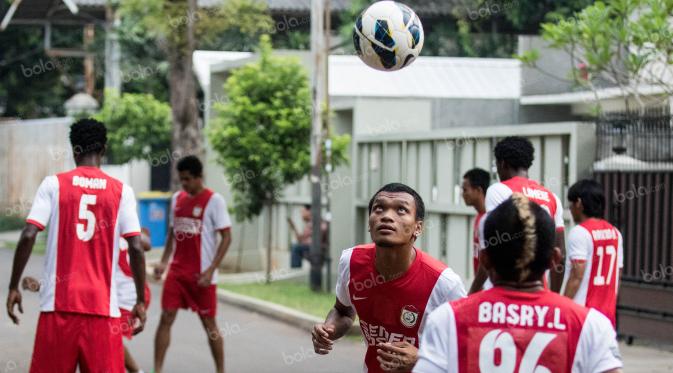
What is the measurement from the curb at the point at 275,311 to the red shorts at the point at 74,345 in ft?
20.5

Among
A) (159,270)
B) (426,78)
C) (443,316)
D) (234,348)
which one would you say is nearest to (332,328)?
(443,316)

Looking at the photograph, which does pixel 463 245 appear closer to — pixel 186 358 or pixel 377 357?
pixel 186 358

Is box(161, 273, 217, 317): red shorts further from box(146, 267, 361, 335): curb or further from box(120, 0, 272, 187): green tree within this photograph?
box(120, 0, 272, 187): green tree

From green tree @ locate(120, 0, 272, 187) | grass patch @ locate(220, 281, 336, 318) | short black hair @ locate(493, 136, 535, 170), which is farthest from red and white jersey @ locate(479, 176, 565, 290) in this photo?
green tree @ locate(120, 0, 272, 187)

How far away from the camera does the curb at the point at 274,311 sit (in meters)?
13.6

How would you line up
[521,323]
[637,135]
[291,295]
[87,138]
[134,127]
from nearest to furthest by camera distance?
A: [521,323]
[87,138]
[637,135]
[291,295]
[134,127]

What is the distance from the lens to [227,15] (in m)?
21.5

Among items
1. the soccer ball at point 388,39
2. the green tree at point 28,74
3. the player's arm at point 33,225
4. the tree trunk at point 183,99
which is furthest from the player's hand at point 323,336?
the green tree at point 28,74

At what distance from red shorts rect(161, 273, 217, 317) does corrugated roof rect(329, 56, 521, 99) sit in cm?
1124

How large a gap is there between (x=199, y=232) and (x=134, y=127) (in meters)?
19.3

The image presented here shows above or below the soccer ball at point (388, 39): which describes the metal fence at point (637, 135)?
below

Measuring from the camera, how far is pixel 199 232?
10023 millimetres

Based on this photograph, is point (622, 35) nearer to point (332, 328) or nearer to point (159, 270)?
point (159, 270)

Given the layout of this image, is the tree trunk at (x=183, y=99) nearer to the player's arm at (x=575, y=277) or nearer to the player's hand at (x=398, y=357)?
the player's arm at (x=575, y=277)
